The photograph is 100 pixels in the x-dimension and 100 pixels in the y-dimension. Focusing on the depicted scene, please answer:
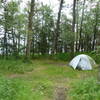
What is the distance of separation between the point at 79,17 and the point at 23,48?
8.70 meters

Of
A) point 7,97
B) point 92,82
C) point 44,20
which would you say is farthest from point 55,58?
point 7,97

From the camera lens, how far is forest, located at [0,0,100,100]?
786 cm

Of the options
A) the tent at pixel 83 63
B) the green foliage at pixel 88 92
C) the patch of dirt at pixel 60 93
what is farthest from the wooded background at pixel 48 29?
the green foliage at pixel 88 92

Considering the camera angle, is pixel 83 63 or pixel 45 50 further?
pixel 45 50

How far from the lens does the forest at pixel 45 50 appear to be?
7.86m

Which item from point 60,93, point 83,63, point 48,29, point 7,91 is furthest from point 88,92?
point 48,29

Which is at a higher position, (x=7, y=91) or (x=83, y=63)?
(x=7, y=91)

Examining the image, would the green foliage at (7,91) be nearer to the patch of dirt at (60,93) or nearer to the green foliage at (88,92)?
the patch of dirt at (60,93)

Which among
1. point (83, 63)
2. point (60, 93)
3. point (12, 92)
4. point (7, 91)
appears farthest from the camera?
point (83, 63)

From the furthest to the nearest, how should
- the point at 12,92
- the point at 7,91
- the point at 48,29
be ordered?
1. the point at 48,29
2. the point at 12,92
3. the point at 7,91

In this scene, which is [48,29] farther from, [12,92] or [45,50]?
[12,92]

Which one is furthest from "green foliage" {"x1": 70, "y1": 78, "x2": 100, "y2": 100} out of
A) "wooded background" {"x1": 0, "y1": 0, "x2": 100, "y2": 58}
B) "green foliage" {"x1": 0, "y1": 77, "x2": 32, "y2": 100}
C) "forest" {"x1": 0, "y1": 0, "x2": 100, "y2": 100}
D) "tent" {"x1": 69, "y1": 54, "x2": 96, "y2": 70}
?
"wooded background" {"x1": 0, "y1": 0, "x2": 100, "y2": 58}

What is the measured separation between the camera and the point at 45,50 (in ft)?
92.5

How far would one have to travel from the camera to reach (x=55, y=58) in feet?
68.4
